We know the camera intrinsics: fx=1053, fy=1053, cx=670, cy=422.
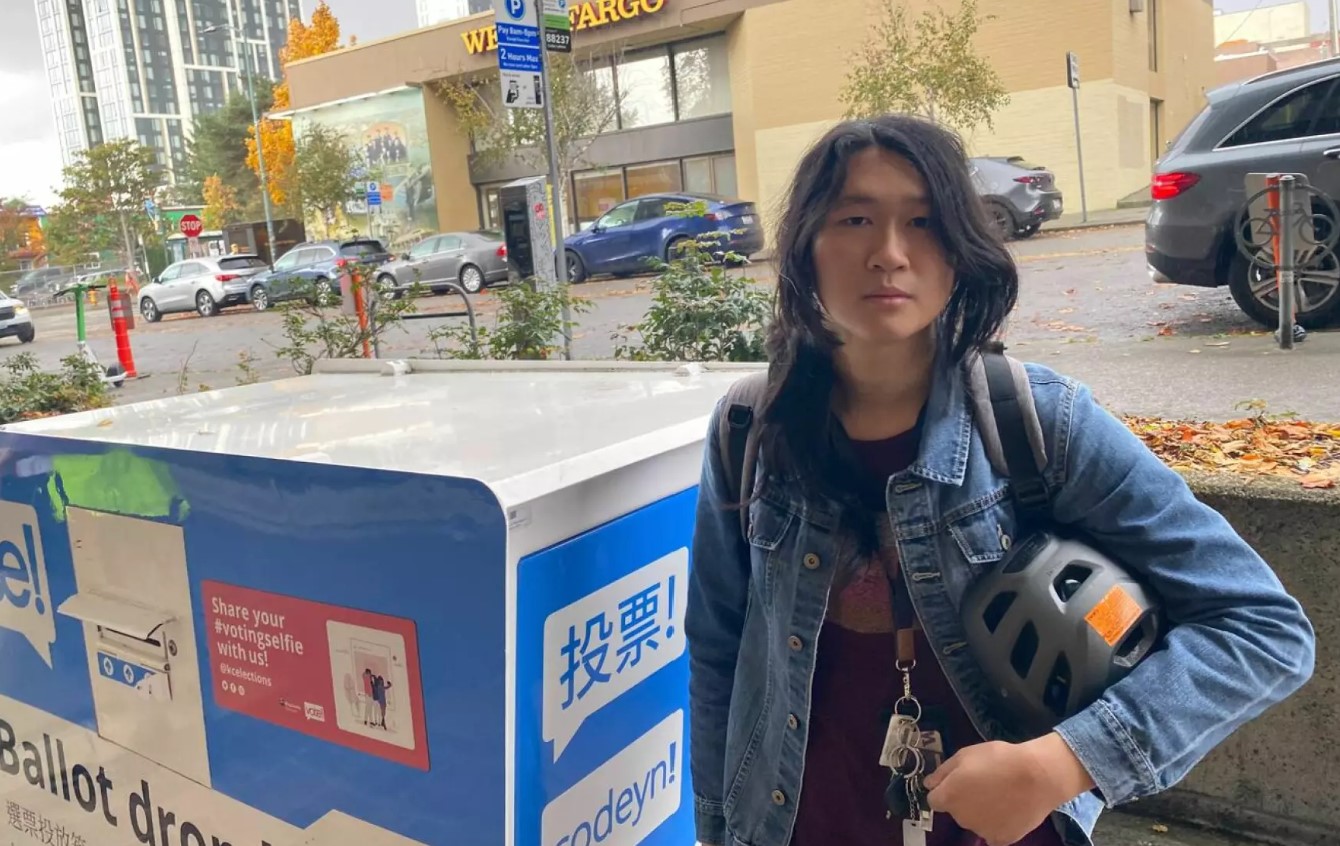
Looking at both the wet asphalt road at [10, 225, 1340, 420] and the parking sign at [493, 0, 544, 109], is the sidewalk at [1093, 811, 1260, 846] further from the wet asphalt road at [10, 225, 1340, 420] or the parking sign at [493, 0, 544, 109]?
the parking sign at [493, 0, 544, 109]

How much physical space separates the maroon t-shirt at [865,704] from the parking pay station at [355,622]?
1.21ft

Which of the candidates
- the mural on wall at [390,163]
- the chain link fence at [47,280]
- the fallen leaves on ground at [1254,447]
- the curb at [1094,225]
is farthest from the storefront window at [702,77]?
the fallen leaves on ground at [1254,447]

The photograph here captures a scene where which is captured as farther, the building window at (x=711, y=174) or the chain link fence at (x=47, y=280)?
the building window at (x=711, y=174)

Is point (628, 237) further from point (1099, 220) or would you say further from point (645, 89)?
point (645, 89)

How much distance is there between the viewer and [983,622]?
127 centimetres

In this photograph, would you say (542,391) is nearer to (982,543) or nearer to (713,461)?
(713,461)

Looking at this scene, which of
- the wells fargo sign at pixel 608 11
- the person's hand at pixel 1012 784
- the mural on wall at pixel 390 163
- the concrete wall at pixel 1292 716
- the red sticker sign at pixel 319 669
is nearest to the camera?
the person's hand at pixel 1012 784

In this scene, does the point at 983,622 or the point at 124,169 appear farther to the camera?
the point at 124,169

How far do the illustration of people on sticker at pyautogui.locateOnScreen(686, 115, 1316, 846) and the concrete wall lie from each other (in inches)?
54.9

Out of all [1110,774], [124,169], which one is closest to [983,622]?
[1110,774]

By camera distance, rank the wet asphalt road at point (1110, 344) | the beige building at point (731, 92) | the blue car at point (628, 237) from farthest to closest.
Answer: the beige building at point (731, 92) < the blue car at point (628, 237) < the wet asphalt road at point (1110, 344)

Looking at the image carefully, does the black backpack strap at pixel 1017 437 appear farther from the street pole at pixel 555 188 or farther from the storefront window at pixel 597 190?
the storefront window at pixel 597 190

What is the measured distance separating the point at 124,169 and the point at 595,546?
35.1 meters

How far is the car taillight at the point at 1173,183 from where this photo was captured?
24.0 ft
